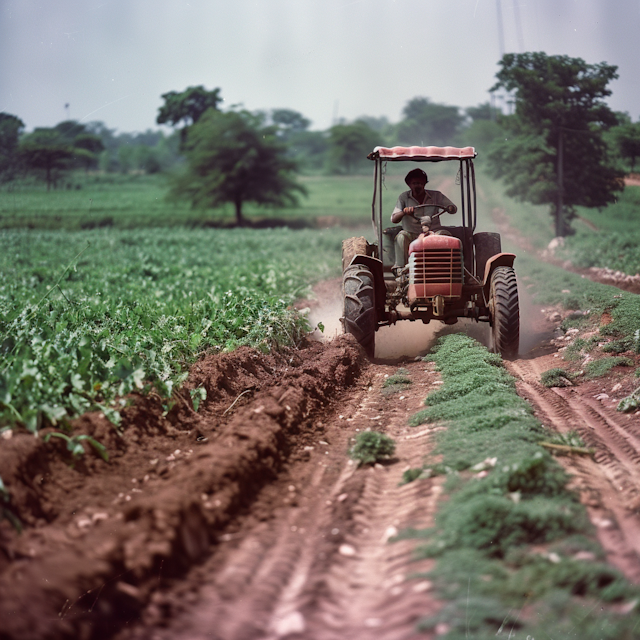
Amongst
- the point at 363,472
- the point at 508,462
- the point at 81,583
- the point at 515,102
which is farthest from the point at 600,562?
the point at 515,102

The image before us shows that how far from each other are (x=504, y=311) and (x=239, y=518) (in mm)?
5619

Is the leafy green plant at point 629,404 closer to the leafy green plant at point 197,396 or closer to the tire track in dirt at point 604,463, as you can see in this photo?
the tire track in dirt at point 604,463

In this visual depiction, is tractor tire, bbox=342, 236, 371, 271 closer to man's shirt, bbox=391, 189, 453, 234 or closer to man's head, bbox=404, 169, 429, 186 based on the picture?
man's shirt, bbox=391, 189, 453, 234

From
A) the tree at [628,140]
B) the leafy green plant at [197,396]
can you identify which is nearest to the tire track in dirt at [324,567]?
the leafy green plant at [197,396]

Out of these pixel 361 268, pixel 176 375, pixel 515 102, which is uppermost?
pixel 515 102

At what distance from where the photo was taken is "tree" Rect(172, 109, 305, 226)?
49.3m

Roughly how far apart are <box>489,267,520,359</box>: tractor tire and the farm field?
34 cm

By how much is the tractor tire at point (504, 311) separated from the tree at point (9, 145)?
72.1 ft

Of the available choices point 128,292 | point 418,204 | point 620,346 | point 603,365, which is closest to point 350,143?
point 128,292

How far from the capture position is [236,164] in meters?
49.2

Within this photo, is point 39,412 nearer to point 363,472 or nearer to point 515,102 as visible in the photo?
point 363,472

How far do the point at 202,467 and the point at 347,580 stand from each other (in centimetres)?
146

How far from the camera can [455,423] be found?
20.1 feet

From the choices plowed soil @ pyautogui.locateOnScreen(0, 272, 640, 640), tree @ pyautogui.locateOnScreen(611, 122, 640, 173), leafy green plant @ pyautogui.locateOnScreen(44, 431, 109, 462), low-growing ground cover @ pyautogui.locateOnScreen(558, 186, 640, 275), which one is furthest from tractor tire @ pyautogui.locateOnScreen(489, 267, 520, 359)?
tree @ pyautogui.locateOnScreen(611, 122, 640, 173)
